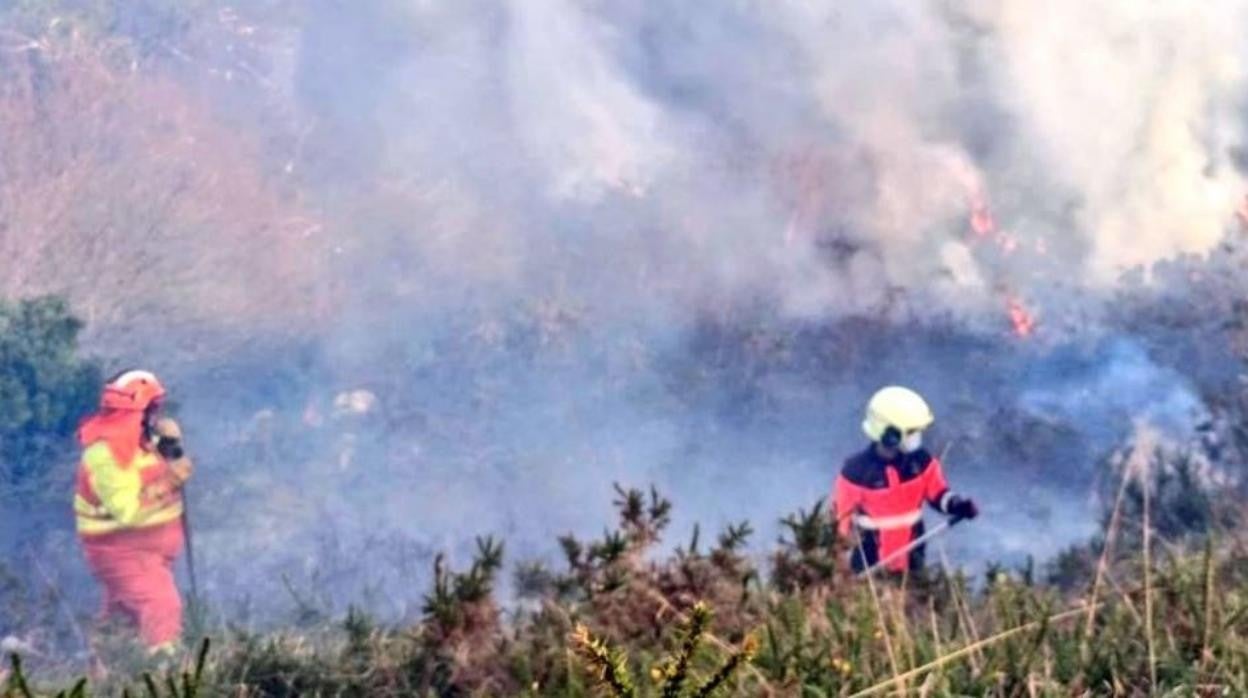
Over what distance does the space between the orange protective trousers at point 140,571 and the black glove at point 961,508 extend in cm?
369

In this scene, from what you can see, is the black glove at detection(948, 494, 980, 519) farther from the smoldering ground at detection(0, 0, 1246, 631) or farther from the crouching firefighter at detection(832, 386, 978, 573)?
the smoldering ground at detection(0, 0, 1246, 631)

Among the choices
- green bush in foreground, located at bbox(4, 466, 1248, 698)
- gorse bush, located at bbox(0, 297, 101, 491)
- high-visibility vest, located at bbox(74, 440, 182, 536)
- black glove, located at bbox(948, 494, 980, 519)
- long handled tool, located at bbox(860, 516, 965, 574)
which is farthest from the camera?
gorse bush, located at bbox(0, 297, 101, 491)

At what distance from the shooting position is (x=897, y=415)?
753 centimetres

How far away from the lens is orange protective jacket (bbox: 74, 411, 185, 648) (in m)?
7.78

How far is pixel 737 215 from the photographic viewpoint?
10.1 meters

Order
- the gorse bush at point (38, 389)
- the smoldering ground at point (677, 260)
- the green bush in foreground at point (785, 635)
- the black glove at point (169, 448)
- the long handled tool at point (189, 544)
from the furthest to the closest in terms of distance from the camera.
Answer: the smoldering ground at point (677, 260)
the gorse bush at point (38, 389)
the black glove at point (169, 448)
the long handled tool at point (189, 544)
the green bush in foreground at point (785, 635)

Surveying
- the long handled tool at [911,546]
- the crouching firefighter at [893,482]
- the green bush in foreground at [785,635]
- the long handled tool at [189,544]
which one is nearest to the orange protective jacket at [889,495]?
the crouching firefighter at [893,482]

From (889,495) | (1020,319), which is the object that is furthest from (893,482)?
(1020,319)

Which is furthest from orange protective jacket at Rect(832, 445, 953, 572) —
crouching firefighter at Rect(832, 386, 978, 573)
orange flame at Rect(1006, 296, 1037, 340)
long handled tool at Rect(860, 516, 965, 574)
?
orange flame at Rect(1006, 296, 1037, 340)

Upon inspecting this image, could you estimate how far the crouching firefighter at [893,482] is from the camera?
7.24 meters

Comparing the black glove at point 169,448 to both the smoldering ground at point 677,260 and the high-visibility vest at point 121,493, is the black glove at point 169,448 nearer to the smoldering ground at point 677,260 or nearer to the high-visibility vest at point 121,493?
the high-visibility vest at point 121,493

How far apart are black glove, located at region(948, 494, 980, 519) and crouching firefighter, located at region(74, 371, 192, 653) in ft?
12.4

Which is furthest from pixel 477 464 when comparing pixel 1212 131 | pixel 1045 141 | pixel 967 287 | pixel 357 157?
pixel 1212 131

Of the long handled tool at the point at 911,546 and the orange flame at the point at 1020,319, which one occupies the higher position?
the orange flame at the point at 1020,319
